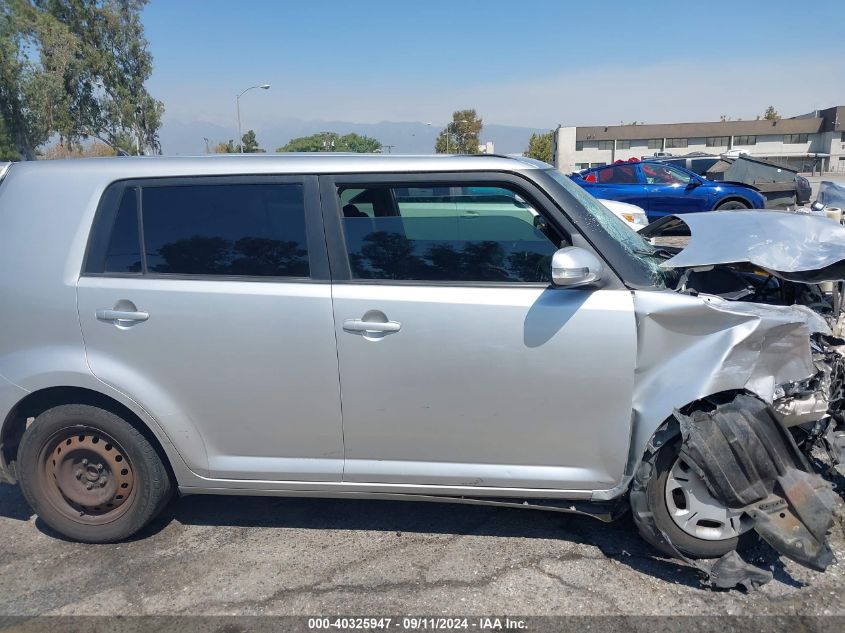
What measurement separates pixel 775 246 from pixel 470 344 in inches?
65.6

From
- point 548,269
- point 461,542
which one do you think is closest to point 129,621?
point 461,542

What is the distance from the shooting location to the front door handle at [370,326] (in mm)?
2900

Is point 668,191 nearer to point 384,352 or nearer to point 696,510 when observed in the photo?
point 696,510

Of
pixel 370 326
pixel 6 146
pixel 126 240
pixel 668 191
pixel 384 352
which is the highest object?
pixel 6 146

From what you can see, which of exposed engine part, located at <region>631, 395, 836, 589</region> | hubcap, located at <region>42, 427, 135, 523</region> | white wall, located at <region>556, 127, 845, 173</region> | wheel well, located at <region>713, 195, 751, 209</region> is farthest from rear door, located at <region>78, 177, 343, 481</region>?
white wall, located at <region>556, 127, 845, 173</region>

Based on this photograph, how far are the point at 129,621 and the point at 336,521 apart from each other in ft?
3.64

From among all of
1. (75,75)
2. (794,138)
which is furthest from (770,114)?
(75,75)

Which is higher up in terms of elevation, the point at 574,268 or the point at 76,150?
the point at 76,150

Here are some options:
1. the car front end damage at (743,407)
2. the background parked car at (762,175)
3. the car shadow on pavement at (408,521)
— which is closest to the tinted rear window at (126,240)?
the car shadow on pavement at (408,521)

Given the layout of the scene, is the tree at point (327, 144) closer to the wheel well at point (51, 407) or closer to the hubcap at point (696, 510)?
the wheel well at point (51, 407)

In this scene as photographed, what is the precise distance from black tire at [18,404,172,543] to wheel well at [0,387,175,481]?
3 cm

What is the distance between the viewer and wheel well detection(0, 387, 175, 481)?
319 centimetres

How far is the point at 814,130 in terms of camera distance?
74.6 metres

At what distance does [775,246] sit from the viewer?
3234 millimetres
